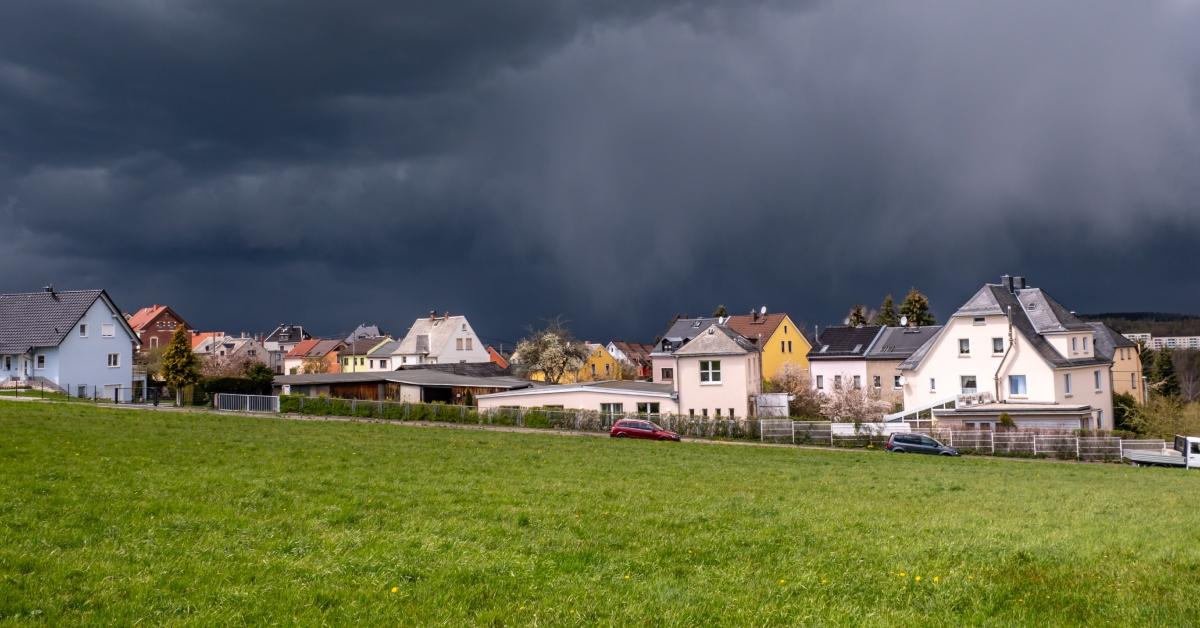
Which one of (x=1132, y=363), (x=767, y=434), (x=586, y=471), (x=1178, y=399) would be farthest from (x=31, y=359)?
(x=1132, y=363)

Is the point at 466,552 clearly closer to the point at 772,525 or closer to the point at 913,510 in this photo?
the point at 772,525

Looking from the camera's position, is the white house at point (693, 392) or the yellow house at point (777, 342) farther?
the yellow house at point (777, 342)

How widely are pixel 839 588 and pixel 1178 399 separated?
7279 cm

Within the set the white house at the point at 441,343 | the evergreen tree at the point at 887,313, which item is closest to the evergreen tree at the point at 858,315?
the evergreen tree at the point at 887,313

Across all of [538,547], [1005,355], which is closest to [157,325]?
[1005,355]

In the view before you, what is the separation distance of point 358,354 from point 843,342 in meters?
80.3

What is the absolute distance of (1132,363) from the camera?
3457 inches

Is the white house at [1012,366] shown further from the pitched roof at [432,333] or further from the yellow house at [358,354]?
the yellow house at [358,354]

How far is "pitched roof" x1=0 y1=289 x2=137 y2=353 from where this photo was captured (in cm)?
7125

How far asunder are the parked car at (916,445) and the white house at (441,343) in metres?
74.2

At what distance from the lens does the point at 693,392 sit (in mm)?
64688

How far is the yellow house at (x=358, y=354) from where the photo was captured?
137538 millimetres

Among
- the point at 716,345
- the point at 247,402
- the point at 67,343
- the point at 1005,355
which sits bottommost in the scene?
the point at 247,402

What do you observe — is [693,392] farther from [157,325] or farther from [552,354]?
[157,325]
